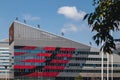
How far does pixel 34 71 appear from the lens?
177875 mm

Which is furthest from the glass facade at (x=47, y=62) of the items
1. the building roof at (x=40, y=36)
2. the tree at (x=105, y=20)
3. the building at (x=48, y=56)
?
the tree at (x=105, y=20)

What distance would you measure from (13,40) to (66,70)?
27.1m

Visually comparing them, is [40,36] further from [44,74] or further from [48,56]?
[44,74]

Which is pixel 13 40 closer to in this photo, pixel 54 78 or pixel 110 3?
pixel 54 78

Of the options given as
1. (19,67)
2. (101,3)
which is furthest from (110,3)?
(19,67)

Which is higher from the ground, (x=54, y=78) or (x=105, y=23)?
(x=105, y=23)

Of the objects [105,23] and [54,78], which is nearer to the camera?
[105,23]

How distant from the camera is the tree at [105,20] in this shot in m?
8.55

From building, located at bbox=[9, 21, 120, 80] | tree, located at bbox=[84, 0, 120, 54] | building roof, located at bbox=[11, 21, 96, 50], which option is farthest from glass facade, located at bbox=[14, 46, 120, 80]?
tree, located at bbox=[84, 0, 120, 54]

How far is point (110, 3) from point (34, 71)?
6708 inches

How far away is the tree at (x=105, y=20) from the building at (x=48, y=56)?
16681cm

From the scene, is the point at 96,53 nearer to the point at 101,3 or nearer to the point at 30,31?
the point at 30,31

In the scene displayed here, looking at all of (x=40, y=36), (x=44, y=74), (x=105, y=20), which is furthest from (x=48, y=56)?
(x=105, y=20)

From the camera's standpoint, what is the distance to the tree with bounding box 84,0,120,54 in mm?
8547
